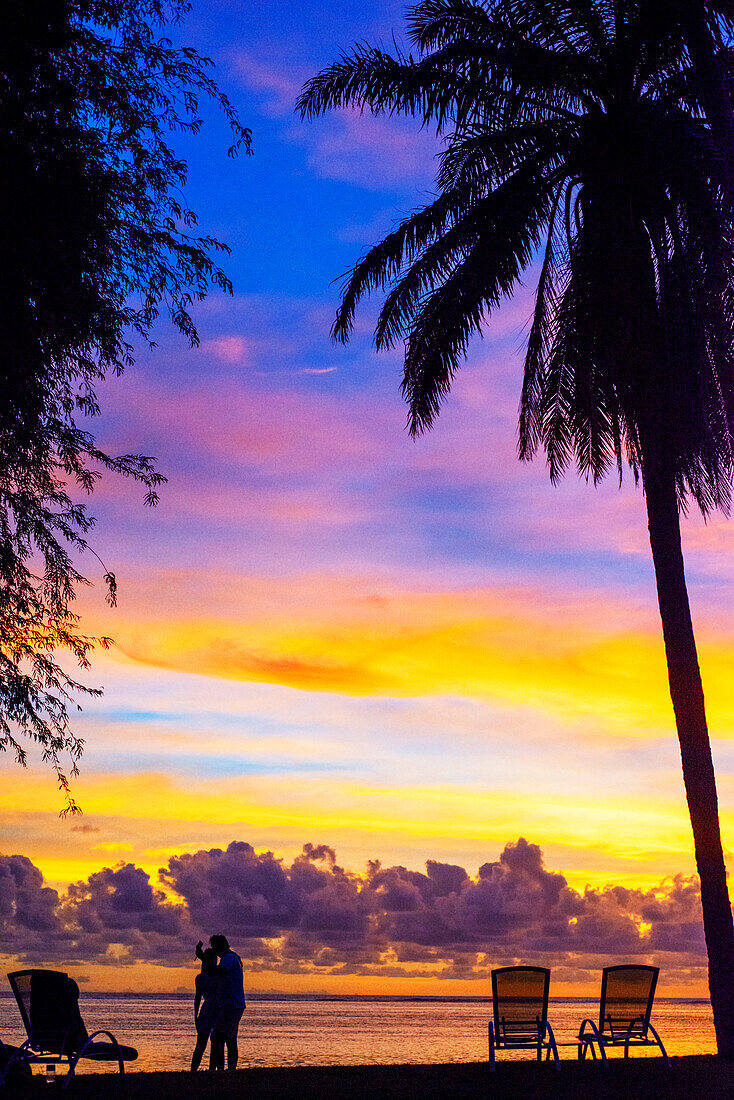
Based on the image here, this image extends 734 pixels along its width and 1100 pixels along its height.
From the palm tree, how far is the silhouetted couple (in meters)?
5.97

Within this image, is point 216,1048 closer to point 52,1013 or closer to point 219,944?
point 219,944

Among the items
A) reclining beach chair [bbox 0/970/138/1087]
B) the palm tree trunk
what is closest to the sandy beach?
reclining beach chair [bbox 0/970/138/1087]

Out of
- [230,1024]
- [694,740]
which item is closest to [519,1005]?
[230,1024]

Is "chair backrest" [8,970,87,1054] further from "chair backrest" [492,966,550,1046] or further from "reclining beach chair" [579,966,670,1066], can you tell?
"reclining beach chair" [579,966,670,1066]

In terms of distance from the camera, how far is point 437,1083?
10.5 meters

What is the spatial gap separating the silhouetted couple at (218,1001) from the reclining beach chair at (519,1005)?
10.4 ft

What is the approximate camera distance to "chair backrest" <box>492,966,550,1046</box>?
11922 millimetres

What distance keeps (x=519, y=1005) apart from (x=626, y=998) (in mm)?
1552

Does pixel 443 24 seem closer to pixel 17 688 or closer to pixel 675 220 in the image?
pixel 675 220

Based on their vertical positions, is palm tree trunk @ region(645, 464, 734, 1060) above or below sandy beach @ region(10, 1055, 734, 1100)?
above

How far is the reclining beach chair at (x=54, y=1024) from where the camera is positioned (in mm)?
10250

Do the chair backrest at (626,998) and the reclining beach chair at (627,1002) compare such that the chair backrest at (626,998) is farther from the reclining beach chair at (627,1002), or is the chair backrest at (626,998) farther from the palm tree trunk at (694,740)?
the palm tree trunk at (694,740)

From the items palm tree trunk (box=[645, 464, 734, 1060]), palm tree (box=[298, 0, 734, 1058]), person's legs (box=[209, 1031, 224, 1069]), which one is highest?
palm tree (box=[298, 0, 734, 1058])

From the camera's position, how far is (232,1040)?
1297 cm
